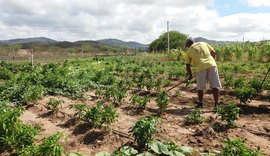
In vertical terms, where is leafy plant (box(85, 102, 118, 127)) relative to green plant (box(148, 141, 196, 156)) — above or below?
above

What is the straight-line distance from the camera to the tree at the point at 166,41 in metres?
45.9

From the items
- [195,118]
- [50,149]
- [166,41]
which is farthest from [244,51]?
[166,41]

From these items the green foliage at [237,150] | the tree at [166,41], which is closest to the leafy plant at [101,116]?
the green foliage at [237,150]

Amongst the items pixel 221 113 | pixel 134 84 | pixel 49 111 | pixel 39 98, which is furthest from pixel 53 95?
pixel 221 113

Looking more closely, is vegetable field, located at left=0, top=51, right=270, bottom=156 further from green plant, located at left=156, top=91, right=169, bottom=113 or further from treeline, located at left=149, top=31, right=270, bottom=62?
treeline, located at left=149, top=31, right=270, bottom=62

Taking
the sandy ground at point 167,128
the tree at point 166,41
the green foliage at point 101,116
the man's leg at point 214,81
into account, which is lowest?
the sandy ground at point 167,128

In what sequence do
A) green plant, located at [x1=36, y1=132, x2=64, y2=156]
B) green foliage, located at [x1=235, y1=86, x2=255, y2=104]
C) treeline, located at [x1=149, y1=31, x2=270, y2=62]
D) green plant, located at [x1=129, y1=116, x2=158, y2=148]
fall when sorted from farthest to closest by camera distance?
treeline, located at [x1=149, y1=31, x2=270, y2=62] < green foliage, located at [x1=235, y1=86, x2=255, y2=104] < green plant, located at [x1=129, y1=116, x2=158, y2=148] < green plant, located at [x1=36, y1=132, x2=64, y2=156]

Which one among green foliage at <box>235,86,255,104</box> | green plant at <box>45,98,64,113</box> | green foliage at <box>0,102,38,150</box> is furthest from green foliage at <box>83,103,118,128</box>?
green foliage at <box>235,86,255,104</box>

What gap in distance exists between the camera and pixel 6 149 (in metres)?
5.34

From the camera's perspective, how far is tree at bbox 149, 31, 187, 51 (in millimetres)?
45875

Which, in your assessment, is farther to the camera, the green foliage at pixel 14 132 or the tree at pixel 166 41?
the tree at pixel 166 41

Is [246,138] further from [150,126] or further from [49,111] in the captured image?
[49,111]

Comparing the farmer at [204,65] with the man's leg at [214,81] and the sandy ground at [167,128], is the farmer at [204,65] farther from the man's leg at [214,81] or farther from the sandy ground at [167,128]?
the sandy ground at [167,128]

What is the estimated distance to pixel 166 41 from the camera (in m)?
45.7
